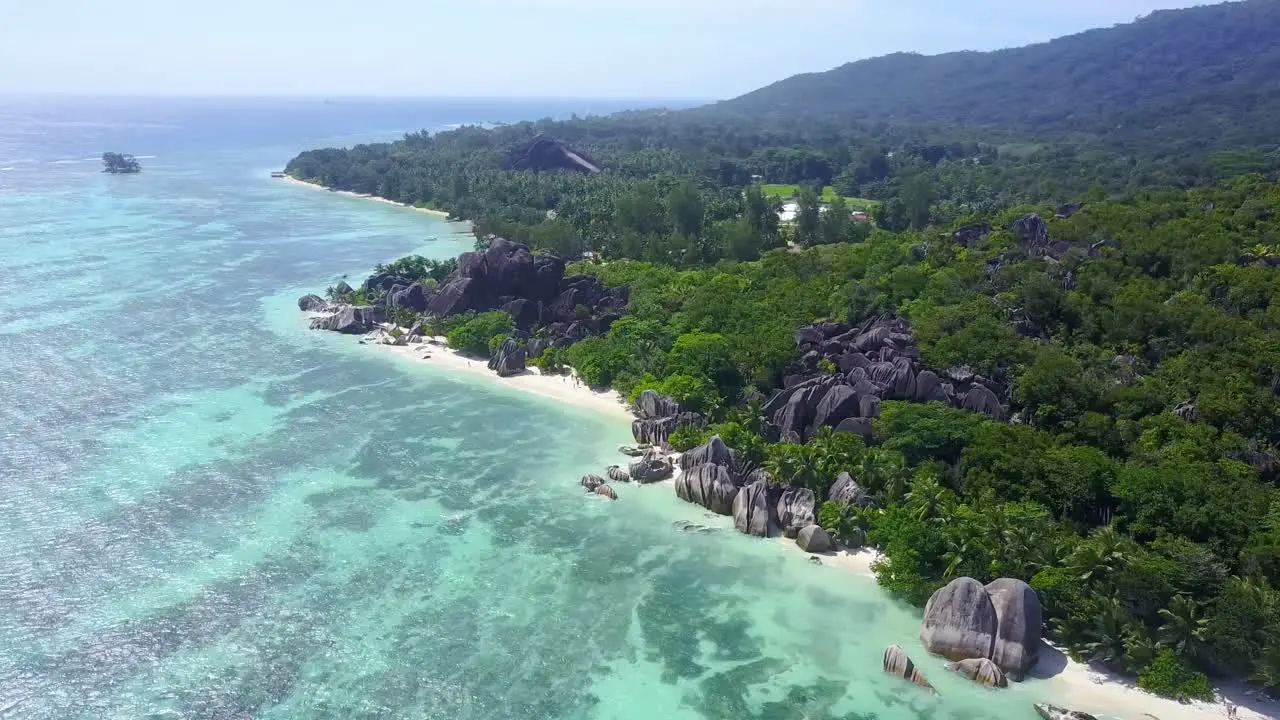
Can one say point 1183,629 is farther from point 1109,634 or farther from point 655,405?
point 655,405

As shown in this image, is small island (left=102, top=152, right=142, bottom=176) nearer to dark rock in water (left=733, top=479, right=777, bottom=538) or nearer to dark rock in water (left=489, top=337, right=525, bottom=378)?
dark rock in water (left=489, top=337, right=525, bottom=378)

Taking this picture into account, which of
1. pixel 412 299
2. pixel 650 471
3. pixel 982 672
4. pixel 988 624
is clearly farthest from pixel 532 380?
pixel 982 672

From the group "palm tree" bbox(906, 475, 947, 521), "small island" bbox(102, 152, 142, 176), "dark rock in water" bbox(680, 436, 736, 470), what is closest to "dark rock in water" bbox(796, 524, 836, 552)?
"palm tree" bbox(906, 475, 947, 521)

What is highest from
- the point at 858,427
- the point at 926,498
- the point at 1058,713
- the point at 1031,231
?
the point at 1031,231

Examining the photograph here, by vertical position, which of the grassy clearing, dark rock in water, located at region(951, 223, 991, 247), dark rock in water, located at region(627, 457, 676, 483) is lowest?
dark rock in water, located at region(627, 457, 676, 483)

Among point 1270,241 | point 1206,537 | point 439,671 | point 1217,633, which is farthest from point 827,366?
point 1270,241

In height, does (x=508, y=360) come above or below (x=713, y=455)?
below

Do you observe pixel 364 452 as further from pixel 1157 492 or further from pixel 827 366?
pixel 1157 492
